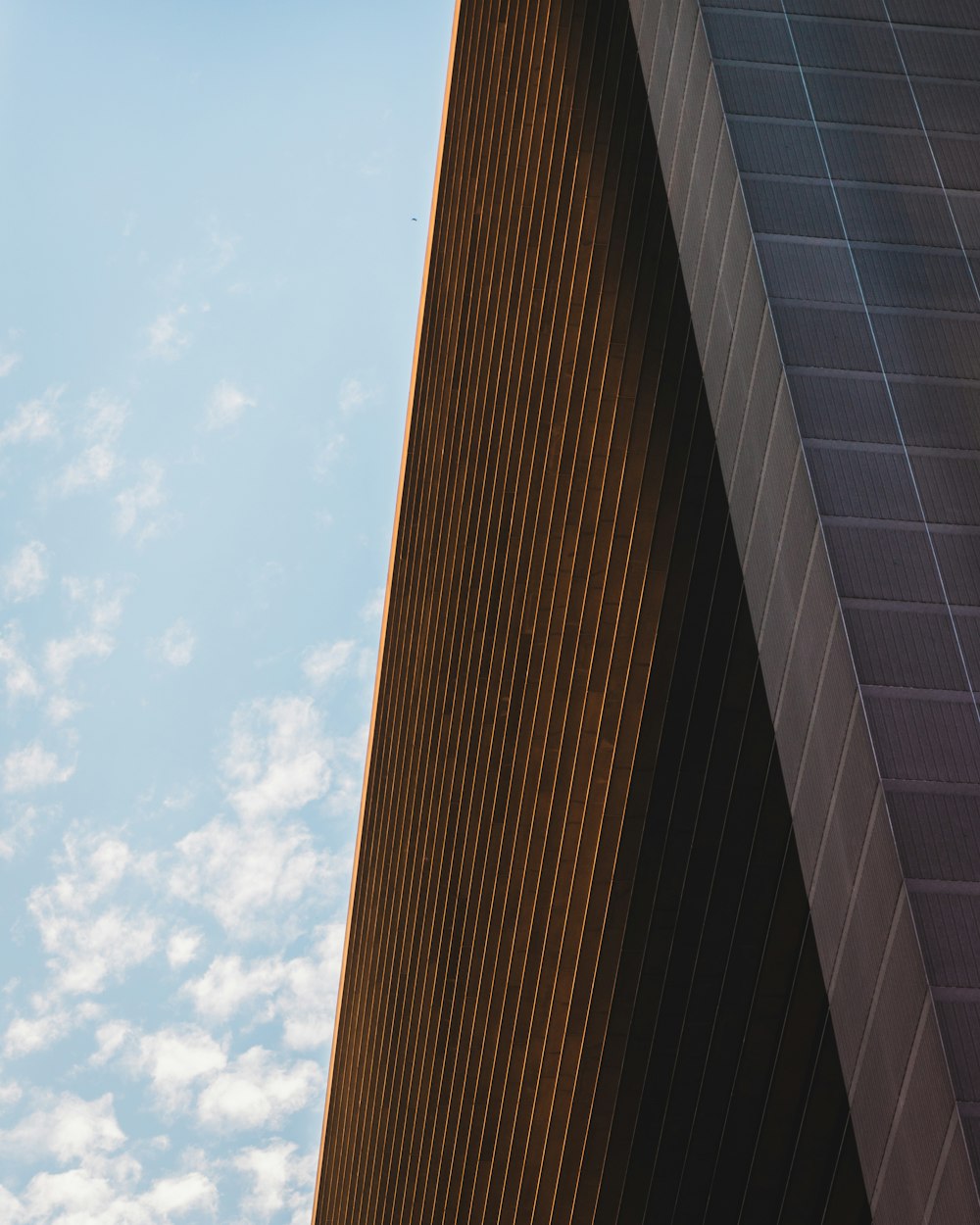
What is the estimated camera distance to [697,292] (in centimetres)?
1820

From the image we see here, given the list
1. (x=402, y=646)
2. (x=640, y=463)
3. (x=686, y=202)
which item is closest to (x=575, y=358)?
(x=640, y=463)

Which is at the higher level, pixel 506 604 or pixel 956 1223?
pixel 506 604

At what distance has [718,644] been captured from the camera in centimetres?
1909

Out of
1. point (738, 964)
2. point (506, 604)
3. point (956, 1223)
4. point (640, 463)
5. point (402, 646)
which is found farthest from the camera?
point (402, 646)

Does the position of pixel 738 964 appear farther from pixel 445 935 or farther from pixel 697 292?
pixel 445 935

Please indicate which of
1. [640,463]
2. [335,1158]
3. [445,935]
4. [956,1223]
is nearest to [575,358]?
[640,463]

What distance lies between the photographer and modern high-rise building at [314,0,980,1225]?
13.3 meters

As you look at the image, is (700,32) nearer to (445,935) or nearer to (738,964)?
(738,964)

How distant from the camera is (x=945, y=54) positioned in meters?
18.6

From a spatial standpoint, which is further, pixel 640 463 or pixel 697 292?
pixel 640 463

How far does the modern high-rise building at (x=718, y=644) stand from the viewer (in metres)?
13.3

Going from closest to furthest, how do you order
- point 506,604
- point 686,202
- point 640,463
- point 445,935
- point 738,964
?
point 738,964, point 686,202, point 640,463, point 506,604, point 445,935

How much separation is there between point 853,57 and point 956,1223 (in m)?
13.3

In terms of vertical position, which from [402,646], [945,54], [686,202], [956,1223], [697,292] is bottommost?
[956,1223]
